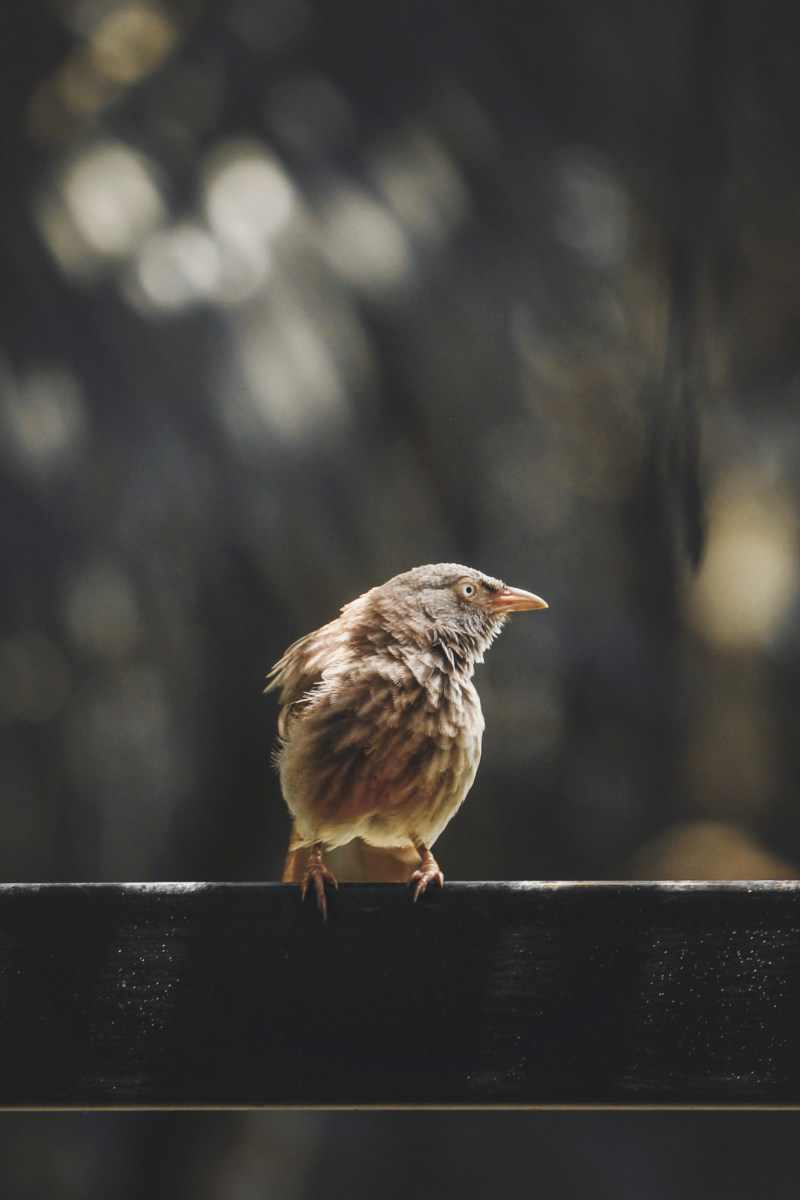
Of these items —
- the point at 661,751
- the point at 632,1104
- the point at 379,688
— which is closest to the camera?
the point at 632,1104

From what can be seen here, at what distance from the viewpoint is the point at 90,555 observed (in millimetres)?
2758

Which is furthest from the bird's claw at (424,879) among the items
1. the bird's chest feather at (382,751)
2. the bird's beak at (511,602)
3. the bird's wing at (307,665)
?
the bird's beak at (511,602)

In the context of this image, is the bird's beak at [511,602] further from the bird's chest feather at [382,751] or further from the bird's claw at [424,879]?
the bird's claw at [424,879]

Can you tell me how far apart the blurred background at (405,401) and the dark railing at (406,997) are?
1.64m

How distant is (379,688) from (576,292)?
5.98ft

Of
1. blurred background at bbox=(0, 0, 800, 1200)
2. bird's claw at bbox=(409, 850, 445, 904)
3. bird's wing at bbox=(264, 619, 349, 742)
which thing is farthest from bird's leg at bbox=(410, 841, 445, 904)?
blurred background at bbox=(0, 0, 800, 1200)

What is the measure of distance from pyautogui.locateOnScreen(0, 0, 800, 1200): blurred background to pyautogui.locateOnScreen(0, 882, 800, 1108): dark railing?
1641mm

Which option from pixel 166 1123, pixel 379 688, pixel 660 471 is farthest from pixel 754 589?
pixel 166 1123

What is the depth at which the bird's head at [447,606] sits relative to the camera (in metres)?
1.54

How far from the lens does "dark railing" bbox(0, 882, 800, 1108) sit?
1012 mm

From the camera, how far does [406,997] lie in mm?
1029

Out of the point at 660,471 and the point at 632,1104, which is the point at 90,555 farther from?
the point at 632,1104

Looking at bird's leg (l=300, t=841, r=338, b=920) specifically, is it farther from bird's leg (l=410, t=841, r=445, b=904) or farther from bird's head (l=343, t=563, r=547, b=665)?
bird's head (l=343, t=563, r=547, b=665)

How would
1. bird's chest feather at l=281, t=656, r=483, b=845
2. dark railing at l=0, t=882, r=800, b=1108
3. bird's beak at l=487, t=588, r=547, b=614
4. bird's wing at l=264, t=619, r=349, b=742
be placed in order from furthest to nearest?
bird's beak at l=487, t=588, r=547, b=614, bird's wing at l=264, t=619, r=349, b=742, bird's chest feather at l=281, t=656, r=483, b=845, dark railing at l=0, t=882, r=800, b=1108
